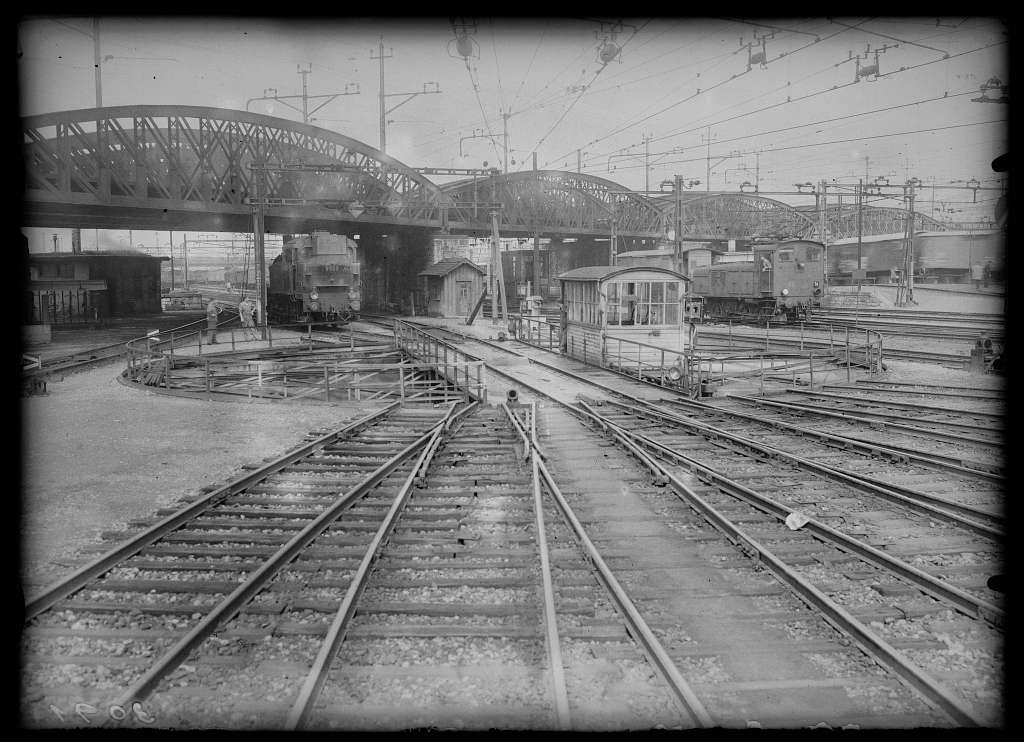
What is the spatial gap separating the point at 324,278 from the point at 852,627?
108 ft

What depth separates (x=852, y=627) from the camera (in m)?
5.10

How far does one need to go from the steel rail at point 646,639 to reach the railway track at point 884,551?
54.5 inches

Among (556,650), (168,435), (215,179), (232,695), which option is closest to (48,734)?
(232,695)

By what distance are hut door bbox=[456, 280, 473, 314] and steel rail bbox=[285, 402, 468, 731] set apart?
36.5 meters

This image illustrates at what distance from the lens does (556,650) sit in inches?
186

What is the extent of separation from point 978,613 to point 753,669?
1962 millimetres

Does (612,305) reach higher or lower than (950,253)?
lower

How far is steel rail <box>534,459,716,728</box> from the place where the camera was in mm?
4039

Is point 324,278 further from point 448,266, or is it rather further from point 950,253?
point 950,253

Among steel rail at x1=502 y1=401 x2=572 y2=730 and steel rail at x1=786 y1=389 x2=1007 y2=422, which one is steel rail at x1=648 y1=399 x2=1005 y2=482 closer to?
steel rail at x1=786 y1=389 x2=1007 y2=422

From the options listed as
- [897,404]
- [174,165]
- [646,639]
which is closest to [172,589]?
[646,639]

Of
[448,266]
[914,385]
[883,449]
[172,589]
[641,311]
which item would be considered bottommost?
[172,589]

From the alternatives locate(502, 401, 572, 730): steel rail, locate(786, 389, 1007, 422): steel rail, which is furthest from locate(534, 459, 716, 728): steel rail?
locate(786, 389, 1007, 422): steel rail

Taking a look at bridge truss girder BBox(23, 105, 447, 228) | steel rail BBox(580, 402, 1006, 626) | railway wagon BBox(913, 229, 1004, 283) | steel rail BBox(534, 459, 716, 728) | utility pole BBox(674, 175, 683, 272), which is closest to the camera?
steel rail BBox(534, 459, 716, 728)
